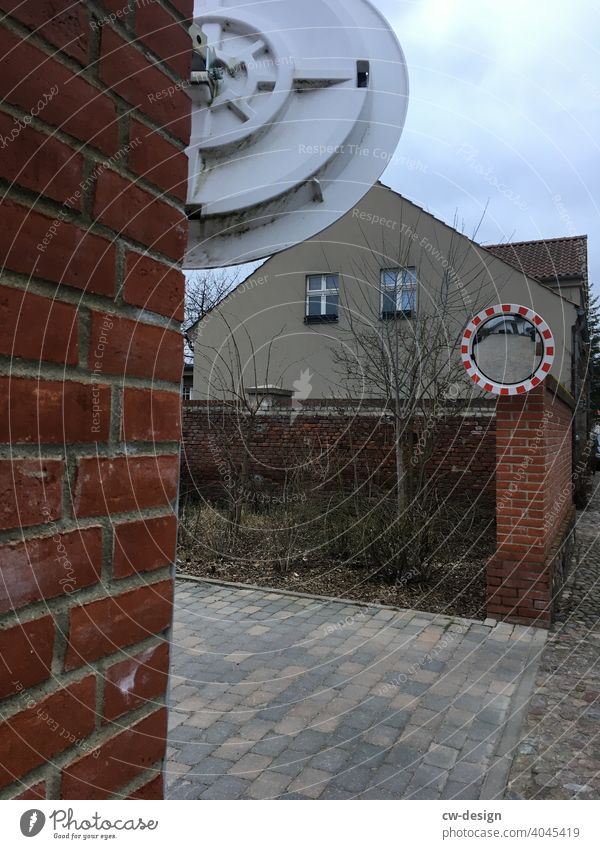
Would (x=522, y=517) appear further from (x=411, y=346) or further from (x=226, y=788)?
(x=411, y=346)

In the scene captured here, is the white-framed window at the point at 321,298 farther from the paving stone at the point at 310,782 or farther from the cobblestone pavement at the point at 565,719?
the paving stone at the point at 310,782

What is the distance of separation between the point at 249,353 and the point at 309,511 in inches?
293

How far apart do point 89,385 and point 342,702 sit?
345cm

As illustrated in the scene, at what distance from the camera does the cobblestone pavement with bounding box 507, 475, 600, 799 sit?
9.41 ft

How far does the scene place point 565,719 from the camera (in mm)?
3541

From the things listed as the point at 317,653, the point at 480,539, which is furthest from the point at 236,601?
the point at 480,539

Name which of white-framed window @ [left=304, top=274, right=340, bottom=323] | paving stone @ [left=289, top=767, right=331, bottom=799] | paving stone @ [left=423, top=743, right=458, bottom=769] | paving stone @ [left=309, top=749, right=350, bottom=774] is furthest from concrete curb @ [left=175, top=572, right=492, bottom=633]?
white-framed window @ [left=304, top=274, right=340, bottom=323]

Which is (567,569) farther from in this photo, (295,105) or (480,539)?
(295,105)

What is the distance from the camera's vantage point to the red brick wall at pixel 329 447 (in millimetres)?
9859

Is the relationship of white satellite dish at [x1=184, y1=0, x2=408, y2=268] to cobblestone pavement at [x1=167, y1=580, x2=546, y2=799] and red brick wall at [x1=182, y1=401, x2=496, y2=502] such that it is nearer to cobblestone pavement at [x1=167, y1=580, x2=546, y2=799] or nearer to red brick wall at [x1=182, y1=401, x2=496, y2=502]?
cobblestone pavement at [x1=167, y1=580, x2=546, y2=799]

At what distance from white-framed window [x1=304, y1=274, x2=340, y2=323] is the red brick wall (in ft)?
11.5

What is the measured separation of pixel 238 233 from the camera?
1.25 m

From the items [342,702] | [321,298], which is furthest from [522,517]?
[321,298]

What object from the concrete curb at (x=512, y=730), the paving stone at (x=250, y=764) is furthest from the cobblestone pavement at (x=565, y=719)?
the paving stone at (x=250, y=764)
